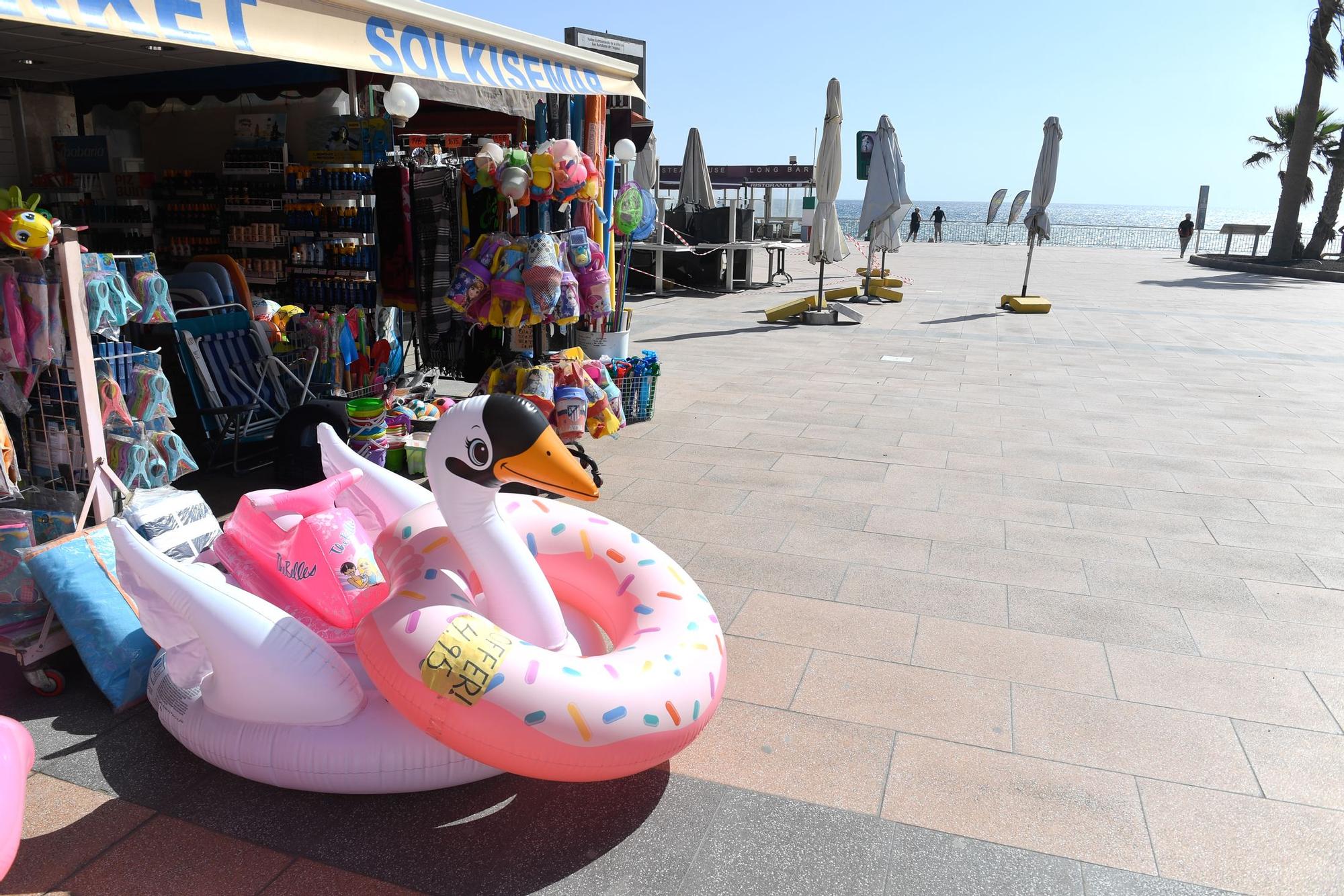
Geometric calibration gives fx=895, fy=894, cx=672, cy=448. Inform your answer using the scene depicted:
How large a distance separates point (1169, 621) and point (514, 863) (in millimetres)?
3169

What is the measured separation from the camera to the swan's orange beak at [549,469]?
2.63 metres

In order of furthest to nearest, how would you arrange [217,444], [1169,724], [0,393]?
1. [217,444]
2. [0,393]
3. [1169,724]

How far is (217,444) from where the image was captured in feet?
19.3

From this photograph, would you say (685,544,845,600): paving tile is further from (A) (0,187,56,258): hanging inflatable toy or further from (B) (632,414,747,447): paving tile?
(A) (0,187,56,258): hanging inflatable toy

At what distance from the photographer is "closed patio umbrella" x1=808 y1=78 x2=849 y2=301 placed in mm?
13547

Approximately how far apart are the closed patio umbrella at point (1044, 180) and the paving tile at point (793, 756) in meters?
13.7

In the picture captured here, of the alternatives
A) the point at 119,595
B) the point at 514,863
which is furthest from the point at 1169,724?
the point at 119,595

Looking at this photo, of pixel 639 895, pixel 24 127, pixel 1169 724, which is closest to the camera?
pixel 639 895

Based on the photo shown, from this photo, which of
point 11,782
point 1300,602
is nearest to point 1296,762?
point 1300,602

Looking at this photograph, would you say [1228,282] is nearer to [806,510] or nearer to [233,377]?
[806,510]

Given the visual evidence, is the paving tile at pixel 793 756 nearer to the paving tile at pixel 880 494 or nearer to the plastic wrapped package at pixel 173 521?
the plastic wrapped package at pixel 173 521

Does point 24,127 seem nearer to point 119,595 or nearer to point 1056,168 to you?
point 119,595

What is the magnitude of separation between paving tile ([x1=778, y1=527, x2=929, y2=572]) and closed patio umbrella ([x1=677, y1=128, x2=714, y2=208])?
14440 mm

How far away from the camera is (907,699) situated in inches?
136
